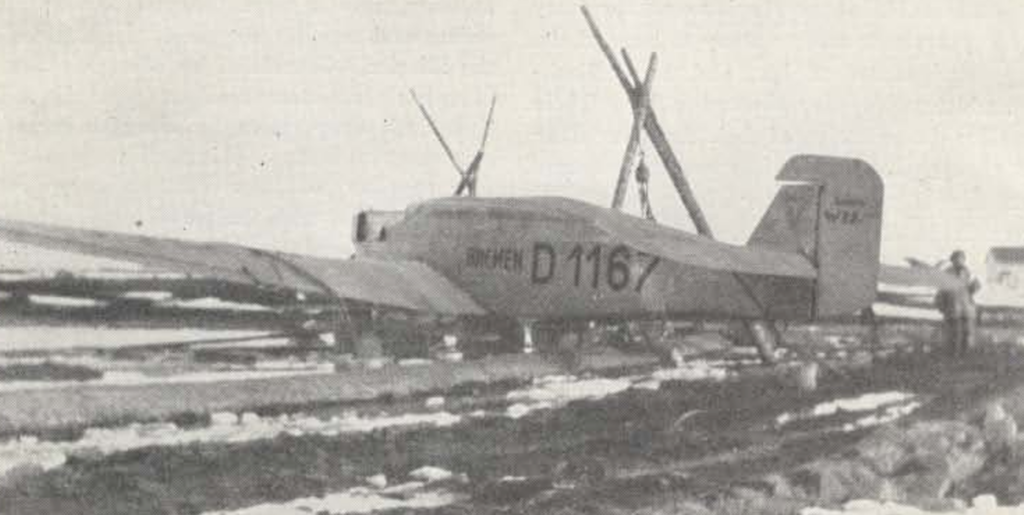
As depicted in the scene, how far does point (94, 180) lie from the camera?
705 cm

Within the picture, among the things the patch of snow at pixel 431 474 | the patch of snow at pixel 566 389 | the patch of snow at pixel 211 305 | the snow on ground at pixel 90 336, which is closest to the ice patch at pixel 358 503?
the patch of snow at pixel 431 474

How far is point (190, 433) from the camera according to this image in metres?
5.55

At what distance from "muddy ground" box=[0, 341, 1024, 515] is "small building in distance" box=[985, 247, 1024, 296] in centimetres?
327

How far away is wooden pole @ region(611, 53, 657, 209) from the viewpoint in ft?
41.8

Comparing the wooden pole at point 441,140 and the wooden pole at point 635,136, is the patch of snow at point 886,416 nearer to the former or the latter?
the wooden pole at point 635,136

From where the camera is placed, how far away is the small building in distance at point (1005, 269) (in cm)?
1087

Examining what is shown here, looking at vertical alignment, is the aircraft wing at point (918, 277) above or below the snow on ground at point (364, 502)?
above

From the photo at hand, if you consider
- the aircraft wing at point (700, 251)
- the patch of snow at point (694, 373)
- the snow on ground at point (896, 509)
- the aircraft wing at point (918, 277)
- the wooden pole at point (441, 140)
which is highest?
the wooden pole at point (441, 140)

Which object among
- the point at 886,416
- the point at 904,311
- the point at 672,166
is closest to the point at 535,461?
the point at 886,416

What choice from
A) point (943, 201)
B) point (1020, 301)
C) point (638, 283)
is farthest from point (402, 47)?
point (1020, 301)

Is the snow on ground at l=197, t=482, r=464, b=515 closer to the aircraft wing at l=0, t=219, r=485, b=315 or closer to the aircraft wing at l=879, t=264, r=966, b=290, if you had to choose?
the aircraft wing at l=0, t=219, r=485, b=315

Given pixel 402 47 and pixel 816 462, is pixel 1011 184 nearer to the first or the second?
pixel 816 462

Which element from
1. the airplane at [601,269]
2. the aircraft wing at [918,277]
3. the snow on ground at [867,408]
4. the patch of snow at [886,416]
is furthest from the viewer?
the aircraft wing at [918,277]

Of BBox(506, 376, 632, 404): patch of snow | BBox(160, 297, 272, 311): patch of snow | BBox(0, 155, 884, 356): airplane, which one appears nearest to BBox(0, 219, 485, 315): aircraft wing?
BBox(0, 155, 884, 356): airplane
